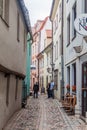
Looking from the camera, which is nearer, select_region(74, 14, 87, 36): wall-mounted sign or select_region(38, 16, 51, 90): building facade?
select_region(74, 14, 87, 36): wall-mounted sign

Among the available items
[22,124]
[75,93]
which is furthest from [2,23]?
[75,93]

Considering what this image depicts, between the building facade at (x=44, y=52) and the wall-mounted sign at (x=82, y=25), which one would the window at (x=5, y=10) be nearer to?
the wall-mounted sign at (x=82, y=25)

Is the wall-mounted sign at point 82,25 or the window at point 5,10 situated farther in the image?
the window at point 5,10

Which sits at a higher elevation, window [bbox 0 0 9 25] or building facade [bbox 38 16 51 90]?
building facade [bbox 38 16 51 90]

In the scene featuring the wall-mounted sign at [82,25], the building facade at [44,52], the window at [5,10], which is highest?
the building facade at [44,52]

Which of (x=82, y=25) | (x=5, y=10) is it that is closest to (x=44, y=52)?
(x=5, y=10)

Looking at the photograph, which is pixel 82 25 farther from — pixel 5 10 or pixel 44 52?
pixel 44 52

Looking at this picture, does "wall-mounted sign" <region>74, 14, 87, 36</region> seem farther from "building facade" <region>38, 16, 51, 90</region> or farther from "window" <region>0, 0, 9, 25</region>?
"building facade" <region>38, 16, 51, 90</region>

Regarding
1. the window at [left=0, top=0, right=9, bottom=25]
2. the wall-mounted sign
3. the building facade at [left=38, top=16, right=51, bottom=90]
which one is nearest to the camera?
the wall-mounted sign

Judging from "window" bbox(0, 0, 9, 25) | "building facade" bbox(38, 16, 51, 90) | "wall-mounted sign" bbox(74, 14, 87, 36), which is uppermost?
"building facade" bbox(38, 16, 51, 90)

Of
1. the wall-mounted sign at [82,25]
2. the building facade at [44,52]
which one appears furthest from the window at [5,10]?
the building facade at [44,52]

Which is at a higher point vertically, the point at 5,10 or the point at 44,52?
the point at 44,52

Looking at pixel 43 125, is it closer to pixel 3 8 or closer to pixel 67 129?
pixel 67 129

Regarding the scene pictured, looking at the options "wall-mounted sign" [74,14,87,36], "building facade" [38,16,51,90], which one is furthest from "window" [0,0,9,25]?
"building facade" [38,16,51,90]
